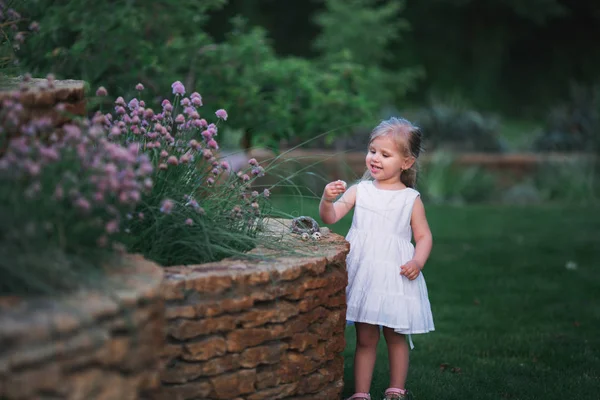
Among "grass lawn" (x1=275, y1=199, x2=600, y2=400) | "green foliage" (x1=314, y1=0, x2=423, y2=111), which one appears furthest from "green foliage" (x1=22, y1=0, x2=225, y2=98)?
"green foliage" (x1=314, y1=0, x2=423, y2=111)

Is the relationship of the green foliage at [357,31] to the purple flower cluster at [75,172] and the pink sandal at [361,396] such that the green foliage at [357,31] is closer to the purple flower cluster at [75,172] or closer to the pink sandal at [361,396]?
the pink sandal at [361,396]

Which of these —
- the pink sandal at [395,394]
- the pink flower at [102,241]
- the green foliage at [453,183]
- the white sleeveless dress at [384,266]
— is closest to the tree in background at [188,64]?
A: the white sleeveless dress at [384,266]

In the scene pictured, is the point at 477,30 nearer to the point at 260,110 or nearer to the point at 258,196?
the point at 260,110

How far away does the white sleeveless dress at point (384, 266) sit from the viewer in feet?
11.4

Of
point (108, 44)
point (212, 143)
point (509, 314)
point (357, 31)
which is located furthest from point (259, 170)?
point (357, 31)

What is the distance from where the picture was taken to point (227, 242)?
130 inches

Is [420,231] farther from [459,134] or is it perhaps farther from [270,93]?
[459,134]

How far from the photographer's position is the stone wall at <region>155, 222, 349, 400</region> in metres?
2.76

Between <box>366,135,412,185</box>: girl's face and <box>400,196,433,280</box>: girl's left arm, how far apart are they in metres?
0.18

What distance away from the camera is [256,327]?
292 centimetres

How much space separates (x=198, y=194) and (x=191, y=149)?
0.20 metres

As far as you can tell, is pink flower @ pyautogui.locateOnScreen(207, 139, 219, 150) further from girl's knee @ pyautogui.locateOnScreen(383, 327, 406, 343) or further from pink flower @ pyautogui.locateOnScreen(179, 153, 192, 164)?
girl's knee @ pyautogui.locateOnScreen(383, 327, 406, 343)

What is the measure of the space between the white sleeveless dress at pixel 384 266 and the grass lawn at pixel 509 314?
0.32 metres

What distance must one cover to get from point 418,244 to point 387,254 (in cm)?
16
